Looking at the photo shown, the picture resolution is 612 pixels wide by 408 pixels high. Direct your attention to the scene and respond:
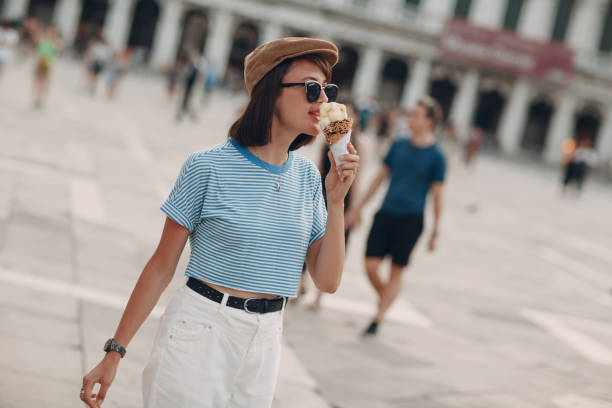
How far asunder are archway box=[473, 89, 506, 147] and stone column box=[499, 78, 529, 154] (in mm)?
825

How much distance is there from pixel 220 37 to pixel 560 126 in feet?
65.7

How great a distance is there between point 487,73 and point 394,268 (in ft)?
131

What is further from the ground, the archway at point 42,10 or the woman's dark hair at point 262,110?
the woman's dark hair at point 262,110

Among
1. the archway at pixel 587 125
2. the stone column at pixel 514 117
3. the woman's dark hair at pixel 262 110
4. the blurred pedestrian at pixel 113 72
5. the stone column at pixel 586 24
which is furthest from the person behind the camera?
the archway at pixel 587 125

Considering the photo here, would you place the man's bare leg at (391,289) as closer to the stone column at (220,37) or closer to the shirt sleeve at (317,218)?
the shirt sleeve at (317,218)

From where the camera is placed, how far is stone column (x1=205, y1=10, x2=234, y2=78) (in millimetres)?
42875

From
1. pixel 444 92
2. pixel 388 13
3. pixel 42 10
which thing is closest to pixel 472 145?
pixel 388 13

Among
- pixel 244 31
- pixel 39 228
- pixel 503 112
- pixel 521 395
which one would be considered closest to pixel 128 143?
pixel 39 228

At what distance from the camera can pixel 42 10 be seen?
143ft

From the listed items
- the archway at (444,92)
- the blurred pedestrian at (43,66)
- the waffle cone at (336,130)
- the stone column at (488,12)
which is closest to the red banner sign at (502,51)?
the stone column at (488,12)

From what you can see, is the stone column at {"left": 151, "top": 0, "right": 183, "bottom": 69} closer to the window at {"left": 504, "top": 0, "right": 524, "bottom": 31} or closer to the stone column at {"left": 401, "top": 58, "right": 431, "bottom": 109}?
the stone column at {"left": 401, "top": 58, "right": 431, "bottom": 109}

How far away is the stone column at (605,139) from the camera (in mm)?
45000

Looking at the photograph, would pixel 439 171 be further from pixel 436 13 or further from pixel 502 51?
pixel 436 13

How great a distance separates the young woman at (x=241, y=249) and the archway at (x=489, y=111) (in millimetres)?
44477
